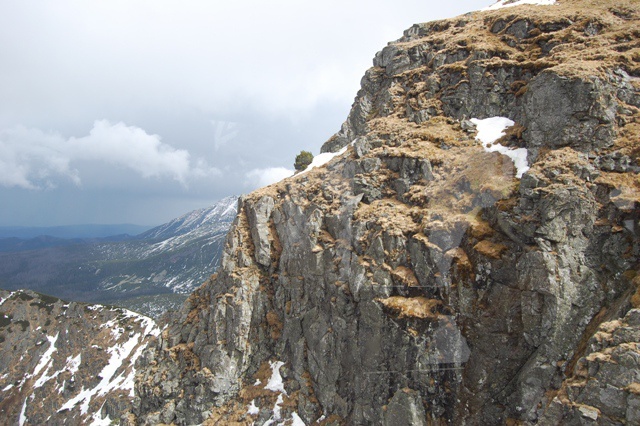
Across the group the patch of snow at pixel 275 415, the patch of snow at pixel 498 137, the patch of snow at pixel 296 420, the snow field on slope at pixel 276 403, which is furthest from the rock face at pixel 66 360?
the patch of snow at pixel 498 137

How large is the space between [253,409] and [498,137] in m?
33.2

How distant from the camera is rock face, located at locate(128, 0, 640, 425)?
1828 cm

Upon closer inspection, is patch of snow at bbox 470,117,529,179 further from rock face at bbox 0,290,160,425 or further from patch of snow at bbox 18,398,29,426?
patch of snow at bbox 18,398,29,426

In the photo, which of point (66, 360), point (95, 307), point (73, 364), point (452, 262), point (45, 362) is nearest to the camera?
point (452, 262)

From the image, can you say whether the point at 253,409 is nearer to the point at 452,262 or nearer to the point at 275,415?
the point at 275,415

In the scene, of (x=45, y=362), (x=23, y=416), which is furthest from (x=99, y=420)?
(x=45, y=362)

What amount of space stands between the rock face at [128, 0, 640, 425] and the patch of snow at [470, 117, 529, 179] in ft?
2.47

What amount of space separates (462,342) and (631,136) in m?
16.8

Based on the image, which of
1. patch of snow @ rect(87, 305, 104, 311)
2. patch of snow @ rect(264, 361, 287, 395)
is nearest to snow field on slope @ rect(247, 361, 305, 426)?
patch of snow @ rect(264, 361, 287, 395)

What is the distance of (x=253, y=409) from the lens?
3144 cm

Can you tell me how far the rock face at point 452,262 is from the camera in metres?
18.3

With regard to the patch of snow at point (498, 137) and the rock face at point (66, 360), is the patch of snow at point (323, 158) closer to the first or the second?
the patch of snow at point (498, 137)

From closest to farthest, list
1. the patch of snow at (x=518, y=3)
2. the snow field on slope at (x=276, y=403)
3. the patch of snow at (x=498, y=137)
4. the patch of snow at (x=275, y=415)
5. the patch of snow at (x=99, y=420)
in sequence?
1. the patch of snow at (x=498, y=137)
2. the snow field on slope at (x=276, y=403)
3. the patch of snow at (x=275, y=415)
4. the patch of snow at (x=518, y=3)
5. the patch of snow at (x=99, y=420)

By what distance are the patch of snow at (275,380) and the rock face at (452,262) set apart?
0.16m
